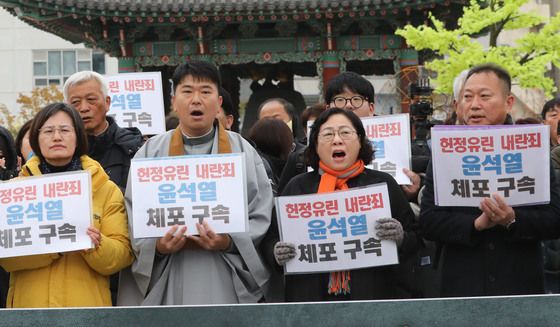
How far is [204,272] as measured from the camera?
3.87 m

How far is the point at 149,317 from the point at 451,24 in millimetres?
18324

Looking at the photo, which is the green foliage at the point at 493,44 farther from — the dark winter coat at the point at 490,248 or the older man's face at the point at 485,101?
the dark winter coat at the point at 490,248

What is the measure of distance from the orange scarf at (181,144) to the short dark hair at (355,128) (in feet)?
1.31

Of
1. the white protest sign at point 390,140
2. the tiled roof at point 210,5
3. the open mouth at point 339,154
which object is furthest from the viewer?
the tiled roof at point 210,5

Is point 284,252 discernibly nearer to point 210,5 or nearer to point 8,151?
point 8,151

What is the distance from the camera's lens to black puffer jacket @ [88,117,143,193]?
4535mm

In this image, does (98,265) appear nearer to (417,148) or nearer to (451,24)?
(417,148)

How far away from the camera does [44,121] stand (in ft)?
13.2

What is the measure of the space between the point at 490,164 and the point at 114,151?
199 cm

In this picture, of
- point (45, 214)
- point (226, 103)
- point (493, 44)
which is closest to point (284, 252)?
point (45, 214)

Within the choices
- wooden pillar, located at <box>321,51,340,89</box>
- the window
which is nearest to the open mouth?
wooden pillar, located at <box>321,51,340,89</box>

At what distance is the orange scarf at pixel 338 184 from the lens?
3857 millimetres

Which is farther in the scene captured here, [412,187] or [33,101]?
[33,101]

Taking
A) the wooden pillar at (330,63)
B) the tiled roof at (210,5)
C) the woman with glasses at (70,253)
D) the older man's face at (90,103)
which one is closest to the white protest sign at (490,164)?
the woman with glasses at (70,253)
